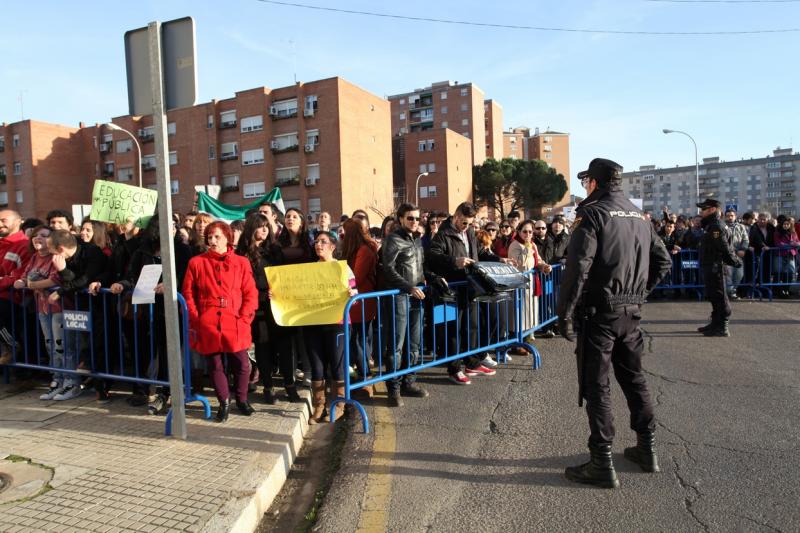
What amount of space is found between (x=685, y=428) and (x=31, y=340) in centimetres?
676

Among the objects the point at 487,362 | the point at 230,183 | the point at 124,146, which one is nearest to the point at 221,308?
the point at 487,362

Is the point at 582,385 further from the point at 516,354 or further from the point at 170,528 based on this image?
the point at 516,354

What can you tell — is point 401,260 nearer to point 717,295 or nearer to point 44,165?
point 717,295

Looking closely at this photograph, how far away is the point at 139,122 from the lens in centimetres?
5950

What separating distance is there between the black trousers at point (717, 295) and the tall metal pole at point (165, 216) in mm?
7530

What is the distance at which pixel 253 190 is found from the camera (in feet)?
171

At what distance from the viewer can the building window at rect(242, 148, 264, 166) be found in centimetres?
5169

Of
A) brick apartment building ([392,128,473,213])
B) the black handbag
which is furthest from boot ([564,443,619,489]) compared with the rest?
brick apartment building ([392,128,473,213])

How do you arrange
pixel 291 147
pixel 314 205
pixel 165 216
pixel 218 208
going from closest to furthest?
pixel 165 216 < pixel 218 208 < pixel 314 205 < pixel 291 147

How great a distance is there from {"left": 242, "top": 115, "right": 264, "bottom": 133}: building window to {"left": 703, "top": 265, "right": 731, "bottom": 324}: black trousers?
4792cm

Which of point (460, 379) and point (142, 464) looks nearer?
point (142, 464)

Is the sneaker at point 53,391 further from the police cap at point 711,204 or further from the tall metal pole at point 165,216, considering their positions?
the police cap at point 711,204

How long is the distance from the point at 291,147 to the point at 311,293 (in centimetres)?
4755

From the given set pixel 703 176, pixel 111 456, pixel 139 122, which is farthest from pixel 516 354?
pixel 703 176
